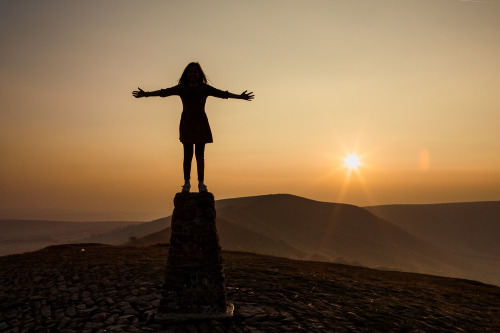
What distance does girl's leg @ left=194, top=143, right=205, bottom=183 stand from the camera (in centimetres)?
766

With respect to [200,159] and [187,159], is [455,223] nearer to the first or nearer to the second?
[200,159]

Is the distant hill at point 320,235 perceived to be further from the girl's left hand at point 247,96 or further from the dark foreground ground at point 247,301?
the girl's left hand at point 247,96

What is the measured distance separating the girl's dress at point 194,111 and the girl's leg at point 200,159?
0.20 meters

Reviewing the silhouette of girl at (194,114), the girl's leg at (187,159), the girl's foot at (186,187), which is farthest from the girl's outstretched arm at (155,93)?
the girl's foot at (186,187)

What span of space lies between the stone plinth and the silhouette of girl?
0.59 metres

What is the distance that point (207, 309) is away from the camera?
696 cm

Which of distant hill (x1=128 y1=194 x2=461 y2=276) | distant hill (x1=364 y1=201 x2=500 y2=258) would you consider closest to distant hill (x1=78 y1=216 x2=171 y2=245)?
distant hill (x1=128 y1=194 x2=461 y2=276)

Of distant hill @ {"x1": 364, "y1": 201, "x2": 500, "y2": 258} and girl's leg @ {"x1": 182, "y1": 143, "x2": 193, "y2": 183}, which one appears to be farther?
distant hill @ {"x1": 364, "y1": 201, "x2": 500, "y2": 258}

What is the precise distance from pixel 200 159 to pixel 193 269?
2.43 m

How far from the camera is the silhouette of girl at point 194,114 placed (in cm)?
749

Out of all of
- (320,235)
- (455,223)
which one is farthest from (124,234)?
(455,223)

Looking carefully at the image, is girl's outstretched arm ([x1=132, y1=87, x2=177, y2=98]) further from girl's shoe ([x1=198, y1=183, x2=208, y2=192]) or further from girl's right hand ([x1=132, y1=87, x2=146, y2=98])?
girl's shoe ([x1=198, y1=183, x2=208, y2=192])

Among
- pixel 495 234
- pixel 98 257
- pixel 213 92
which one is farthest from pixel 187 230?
pixel 495 234

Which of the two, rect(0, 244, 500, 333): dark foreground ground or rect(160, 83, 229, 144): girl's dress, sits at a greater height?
rect(160, 83, 229, 144): girl's dress
